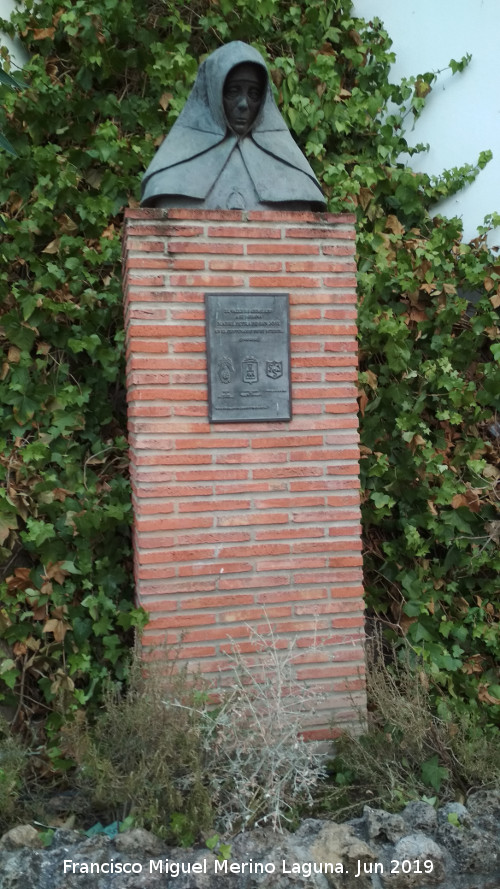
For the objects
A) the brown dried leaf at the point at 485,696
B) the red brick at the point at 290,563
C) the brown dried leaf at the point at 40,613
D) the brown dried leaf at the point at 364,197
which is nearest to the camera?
the red brick at the point at 290,563

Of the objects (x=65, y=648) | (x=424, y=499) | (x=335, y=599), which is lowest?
(x=65, y=648)

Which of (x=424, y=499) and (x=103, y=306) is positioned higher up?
(x=103, y=306)

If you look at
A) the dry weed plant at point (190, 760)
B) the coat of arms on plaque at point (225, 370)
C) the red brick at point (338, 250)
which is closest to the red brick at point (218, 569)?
the dry weed plant at point (190, 760)

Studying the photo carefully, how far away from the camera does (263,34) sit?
4.56m

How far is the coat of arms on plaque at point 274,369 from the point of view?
10.5 feet

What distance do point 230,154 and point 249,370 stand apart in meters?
0.99

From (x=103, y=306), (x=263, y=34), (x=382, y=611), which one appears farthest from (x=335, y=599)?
(x=263, y=34)

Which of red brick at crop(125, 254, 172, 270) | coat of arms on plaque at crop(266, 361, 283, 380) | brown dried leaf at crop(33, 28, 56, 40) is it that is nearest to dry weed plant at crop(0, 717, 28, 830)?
coat of arms on plaque at crop(266, 361, 283, 380)

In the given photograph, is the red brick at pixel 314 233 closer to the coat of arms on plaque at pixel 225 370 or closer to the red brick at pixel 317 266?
the red brick at pixel 317 266

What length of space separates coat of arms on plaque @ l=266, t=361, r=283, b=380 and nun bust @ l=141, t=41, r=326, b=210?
2.29 ft

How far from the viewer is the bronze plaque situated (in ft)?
10.3

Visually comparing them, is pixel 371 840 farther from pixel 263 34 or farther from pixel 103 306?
pixel 263 34

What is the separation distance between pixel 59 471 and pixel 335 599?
63.6 inches

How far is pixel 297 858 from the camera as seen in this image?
93.0 inches
